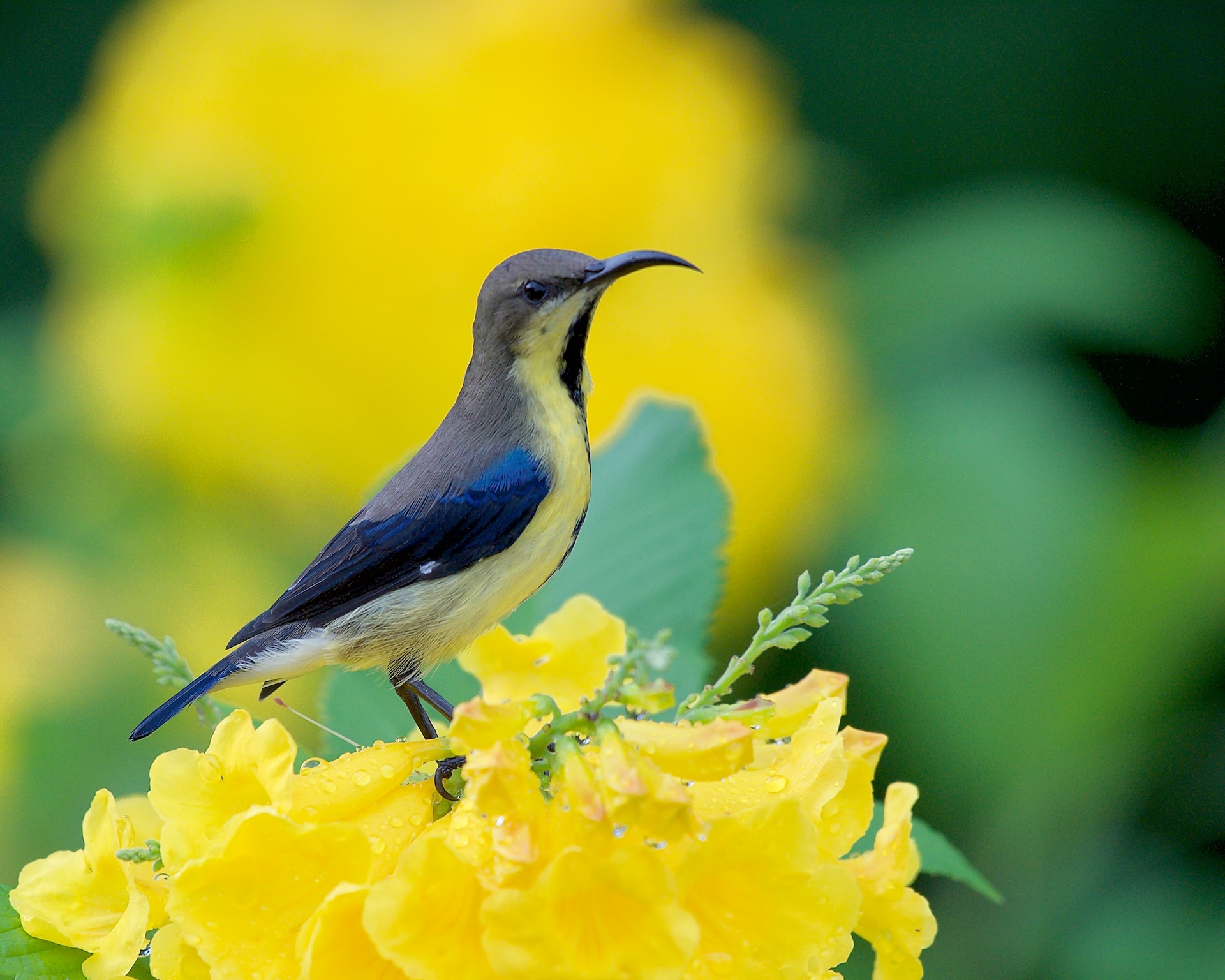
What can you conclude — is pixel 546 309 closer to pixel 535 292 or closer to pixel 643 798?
pixel 535 292

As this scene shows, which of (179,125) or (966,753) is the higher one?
(179,125)

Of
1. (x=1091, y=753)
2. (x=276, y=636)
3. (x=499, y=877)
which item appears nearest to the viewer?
(x=499, y=877)

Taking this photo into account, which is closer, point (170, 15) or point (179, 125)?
point (179, 125)

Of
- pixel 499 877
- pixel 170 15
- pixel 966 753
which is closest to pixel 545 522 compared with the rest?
pixel 499 877

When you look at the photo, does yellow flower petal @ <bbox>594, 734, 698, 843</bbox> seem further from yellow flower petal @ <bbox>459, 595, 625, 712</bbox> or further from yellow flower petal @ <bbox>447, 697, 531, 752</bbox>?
yellow flower petal @ <bbox>459, 595, 625, 712</bbox>

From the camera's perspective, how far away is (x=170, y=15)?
7.04 feet

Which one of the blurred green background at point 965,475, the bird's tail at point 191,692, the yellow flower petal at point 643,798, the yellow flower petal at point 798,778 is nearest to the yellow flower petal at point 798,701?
the yellow flower petal at point 798,778

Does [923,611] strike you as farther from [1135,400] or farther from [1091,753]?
[1135,400]

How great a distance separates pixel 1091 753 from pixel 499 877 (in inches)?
51.3

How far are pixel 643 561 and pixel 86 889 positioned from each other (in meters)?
0.50

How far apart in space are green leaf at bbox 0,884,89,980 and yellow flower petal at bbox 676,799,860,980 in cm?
37

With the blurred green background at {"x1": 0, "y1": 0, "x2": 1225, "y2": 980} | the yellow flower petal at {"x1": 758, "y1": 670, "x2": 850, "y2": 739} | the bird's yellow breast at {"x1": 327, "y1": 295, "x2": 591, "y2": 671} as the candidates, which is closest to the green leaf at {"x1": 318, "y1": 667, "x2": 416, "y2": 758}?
the bird's yellow breast at {"x1": 327, "y1": 295, "x2": 591, "y2": 671}

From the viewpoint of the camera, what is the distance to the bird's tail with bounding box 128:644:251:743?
69cm

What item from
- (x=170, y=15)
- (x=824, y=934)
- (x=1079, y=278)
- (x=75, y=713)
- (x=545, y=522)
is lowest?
(x=75, y=713)
